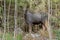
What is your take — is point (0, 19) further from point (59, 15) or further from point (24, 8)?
point (59, 15)

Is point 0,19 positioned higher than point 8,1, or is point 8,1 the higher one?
point 8,1

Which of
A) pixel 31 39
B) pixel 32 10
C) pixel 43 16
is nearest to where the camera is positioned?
pixel 31 39

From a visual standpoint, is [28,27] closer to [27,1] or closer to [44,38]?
[27,1]

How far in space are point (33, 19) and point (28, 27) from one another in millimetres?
410

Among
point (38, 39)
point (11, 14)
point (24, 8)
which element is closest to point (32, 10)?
point (24, 8)

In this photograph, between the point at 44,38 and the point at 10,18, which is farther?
the point at 10,18

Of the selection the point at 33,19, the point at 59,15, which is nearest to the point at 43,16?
the point at 33,19

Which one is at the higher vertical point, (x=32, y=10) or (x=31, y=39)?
(x=32, y=10)

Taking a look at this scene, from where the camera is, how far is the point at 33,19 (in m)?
8.77

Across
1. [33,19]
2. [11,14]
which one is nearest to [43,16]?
[33,19]

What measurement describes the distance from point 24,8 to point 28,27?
1047mm

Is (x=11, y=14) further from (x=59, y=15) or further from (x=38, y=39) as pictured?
(x=38, y=39)

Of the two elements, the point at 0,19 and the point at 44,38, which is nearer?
the point at 44,38

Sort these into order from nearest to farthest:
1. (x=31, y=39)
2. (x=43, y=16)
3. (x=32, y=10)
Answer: (x=31, y=39) < (x=43, y=16) < (x=32, y=10)
